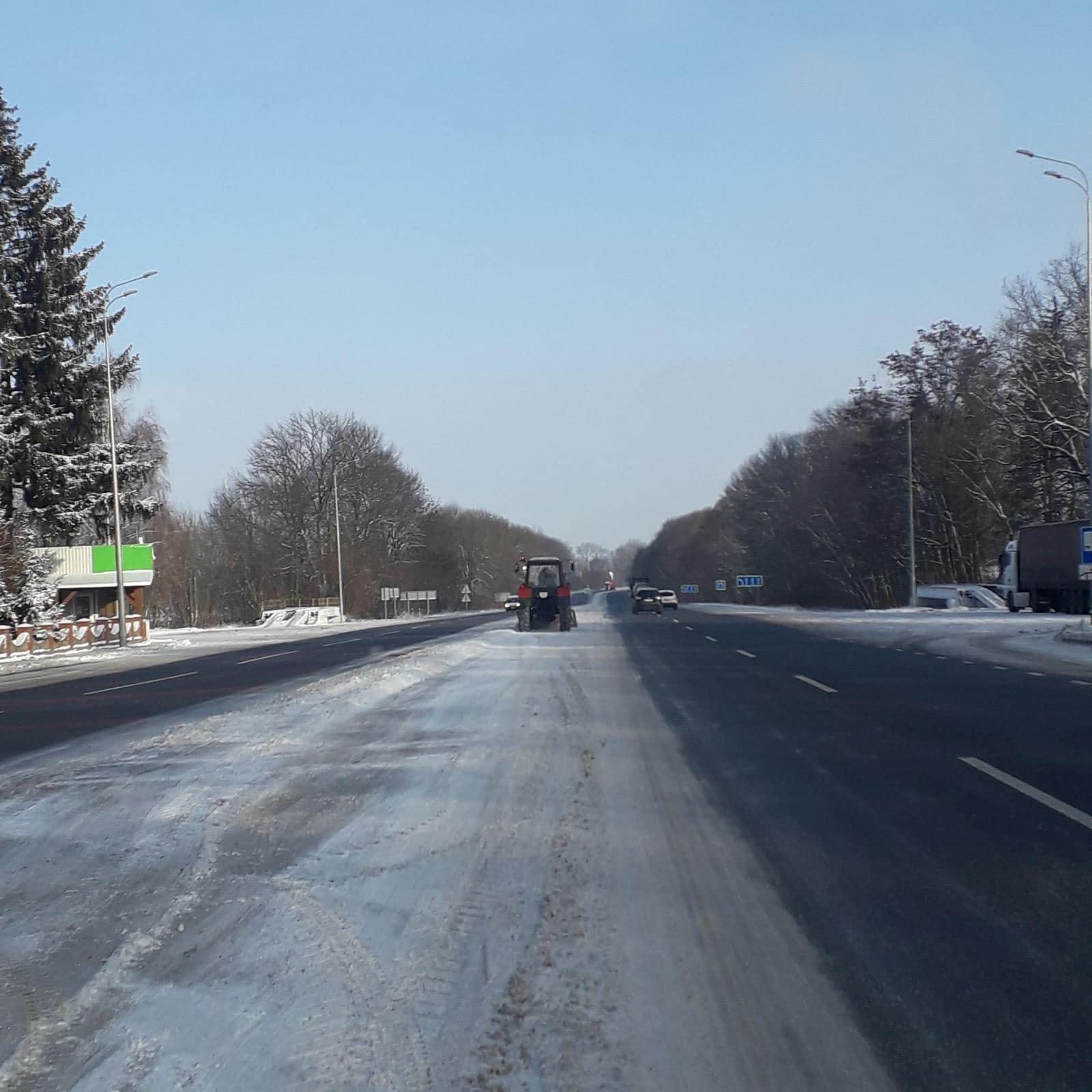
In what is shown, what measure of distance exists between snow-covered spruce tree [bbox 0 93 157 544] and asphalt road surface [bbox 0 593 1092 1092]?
3470 centimetres

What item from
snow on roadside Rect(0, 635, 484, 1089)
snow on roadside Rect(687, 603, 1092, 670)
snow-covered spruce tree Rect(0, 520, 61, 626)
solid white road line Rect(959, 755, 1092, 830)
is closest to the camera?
snow on roadside Rect(0, 635, 484, 1089)

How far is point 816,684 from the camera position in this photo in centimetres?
1775

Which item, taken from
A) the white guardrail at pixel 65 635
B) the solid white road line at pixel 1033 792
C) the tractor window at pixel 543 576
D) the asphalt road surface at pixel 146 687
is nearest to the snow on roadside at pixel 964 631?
the tractor window at pixel 543 576

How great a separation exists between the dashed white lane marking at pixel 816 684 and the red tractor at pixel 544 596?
18468 millimetres

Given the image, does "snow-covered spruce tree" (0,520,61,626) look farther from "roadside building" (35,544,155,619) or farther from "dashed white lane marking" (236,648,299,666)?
"dashed white lane marking" (236,648,299,666)

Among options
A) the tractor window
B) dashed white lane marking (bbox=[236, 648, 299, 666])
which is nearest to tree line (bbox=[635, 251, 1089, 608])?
the tractor window

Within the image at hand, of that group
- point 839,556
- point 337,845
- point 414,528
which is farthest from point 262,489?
point 337,845

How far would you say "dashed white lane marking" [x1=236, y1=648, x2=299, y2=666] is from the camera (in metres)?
28.4

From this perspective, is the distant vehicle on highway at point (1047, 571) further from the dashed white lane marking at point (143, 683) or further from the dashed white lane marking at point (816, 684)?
the dashed white lane marking at point (143, 683)

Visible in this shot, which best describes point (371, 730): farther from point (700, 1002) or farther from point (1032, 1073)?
point (1032, 1073)

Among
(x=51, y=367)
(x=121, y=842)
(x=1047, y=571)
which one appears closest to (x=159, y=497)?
(x=51, y=367)

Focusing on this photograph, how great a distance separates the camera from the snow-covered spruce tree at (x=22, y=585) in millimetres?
37406

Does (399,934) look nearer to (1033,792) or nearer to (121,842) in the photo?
(121,842)

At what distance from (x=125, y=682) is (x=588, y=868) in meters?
18.8
